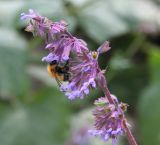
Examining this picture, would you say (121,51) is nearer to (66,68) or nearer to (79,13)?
(79,13)

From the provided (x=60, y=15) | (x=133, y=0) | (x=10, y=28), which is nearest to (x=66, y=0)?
(x=60, y=15)

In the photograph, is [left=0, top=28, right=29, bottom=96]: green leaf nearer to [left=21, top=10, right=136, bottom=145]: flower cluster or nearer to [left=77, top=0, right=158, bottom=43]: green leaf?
[left=77, top=0, right=158, bottom=43]: green leaf

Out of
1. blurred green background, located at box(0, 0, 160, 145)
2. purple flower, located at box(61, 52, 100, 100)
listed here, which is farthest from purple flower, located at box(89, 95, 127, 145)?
blurred green background, located at box(0, 0, 160, 145)

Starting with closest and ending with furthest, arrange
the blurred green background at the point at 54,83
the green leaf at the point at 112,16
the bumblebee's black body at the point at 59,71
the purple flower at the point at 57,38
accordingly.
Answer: the purple flower at the point at 57,38
the bumblebee's black body at the point at 59,71
the blurred green background at the point at 54,83
the green leaf at the point at 112,16

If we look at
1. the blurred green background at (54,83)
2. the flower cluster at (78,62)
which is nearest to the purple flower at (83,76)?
the flower cluster at (78,62)

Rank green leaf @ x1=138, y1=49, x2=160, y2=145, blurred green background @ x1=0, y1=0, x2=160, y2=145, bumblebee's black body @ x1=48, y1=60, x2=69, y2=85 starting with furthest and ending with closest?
blurred green background @ x1=0, y1=0, x2=160, y2=145 → green leaf @ x1=138, y1=49, x2=160, y2=145 → bumblebee's black body @ x1=48, y1=60, x2=69, y2=85

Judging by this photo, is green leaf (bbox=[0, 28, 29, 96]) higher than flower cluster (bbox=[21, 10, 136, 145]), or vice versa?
flower cluster (bbox=[21, 10, 136, 145])

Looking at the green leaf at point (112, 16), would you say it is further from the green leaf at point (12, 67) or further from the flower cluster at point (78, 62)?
the flower cluster at point (78, 62)

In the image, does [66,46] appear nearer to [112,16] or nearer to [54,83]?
[54,83]

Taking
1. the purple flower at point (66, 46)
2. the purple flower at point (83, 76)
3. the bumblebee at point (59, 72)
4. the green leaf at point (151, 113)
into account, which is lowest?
the green leaf at point (151, 113)
